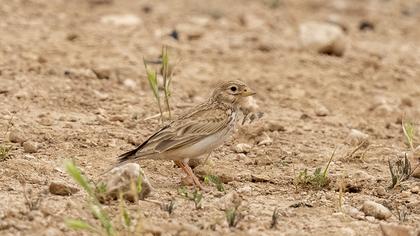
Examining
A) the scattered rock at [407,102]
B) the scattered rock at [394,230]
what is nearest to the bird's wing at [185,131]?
the scattered rock at [394,230]

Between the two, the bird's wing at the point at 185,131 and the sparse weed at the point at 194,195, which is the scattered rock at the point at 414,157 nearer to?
the bird's wing at the point at 185,131

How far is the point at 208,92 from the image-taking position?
9.21m

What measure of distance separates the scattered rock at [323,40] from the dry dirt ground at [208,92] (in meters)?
0.12

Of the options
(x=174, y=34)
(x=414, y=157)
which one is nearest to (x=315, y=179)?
(x=414, y=157)

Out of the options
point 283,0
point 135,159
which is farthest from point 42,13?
point 135,159

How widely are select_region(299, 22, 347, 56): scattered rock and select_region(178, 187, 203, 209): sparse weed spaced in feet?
17.1

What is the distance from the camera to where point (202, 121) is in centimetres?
669

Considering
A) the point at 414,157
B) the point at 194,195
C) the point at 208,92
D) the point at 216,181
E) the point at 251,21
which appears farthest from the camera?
the point at 251,21

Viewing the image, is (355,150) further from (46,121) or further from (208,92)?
(46,121)

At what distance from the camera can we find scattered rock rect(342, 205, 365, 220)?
19.5 ft

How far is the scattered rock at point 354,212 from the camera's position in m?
5.94

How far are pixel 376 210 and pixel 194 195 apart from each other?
1177mm

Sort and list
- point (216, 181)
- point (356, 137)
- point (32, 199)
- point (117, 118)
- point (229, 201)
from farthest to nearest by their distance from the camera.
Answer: point (117, 118), point (356, 137), point (216, 181), point (229, 201), point (32, 199)

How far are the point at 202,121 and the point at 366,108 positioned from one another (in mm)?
2988
